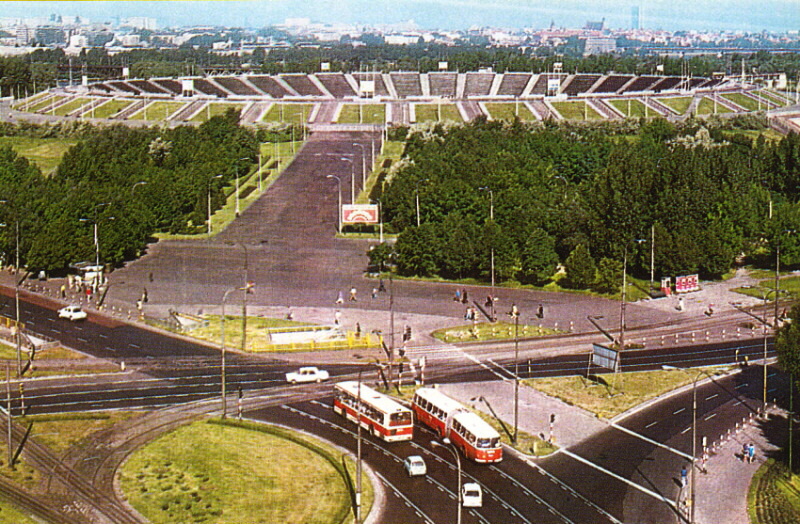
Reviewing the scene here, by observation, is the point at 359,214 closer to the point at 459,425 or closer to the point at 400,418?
the point at 400,418

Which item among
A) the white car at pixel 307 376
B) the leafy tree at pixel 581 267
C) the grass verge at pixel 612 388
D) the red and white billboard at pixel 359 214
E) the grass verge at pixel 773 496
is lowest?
the grass verge at pixel 773 496

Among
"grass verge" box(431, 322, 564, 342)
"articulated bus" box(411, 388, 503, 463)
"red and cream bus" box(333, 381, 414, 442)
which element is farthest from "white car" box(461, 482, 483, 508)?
"grass verge" box(431, 322, 564, 342)

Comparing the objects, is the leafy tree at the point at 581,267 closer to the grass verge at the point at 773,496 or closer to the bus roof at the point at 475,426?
the grass verge at the point at 773,496

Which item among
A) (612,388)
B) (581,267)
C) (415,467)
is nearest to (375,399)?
(415,467)

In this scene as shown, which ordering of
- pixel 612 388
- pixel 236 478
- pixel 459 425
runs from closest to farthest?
pixel 236 478 < pixel 459 425 < pixel 612 388

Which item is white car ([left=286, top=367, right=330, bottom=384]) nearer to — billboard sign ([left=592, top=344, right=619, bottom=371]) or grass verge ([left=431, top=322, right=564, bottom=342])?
grass verge ([left=431, top=322, right=564, bottom=342])

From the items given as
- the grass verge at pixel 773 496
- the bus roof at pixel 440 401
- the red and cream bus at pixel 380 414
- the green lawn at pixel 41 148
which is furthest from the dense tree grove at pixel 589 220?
the green lawn at pixel 41 148
